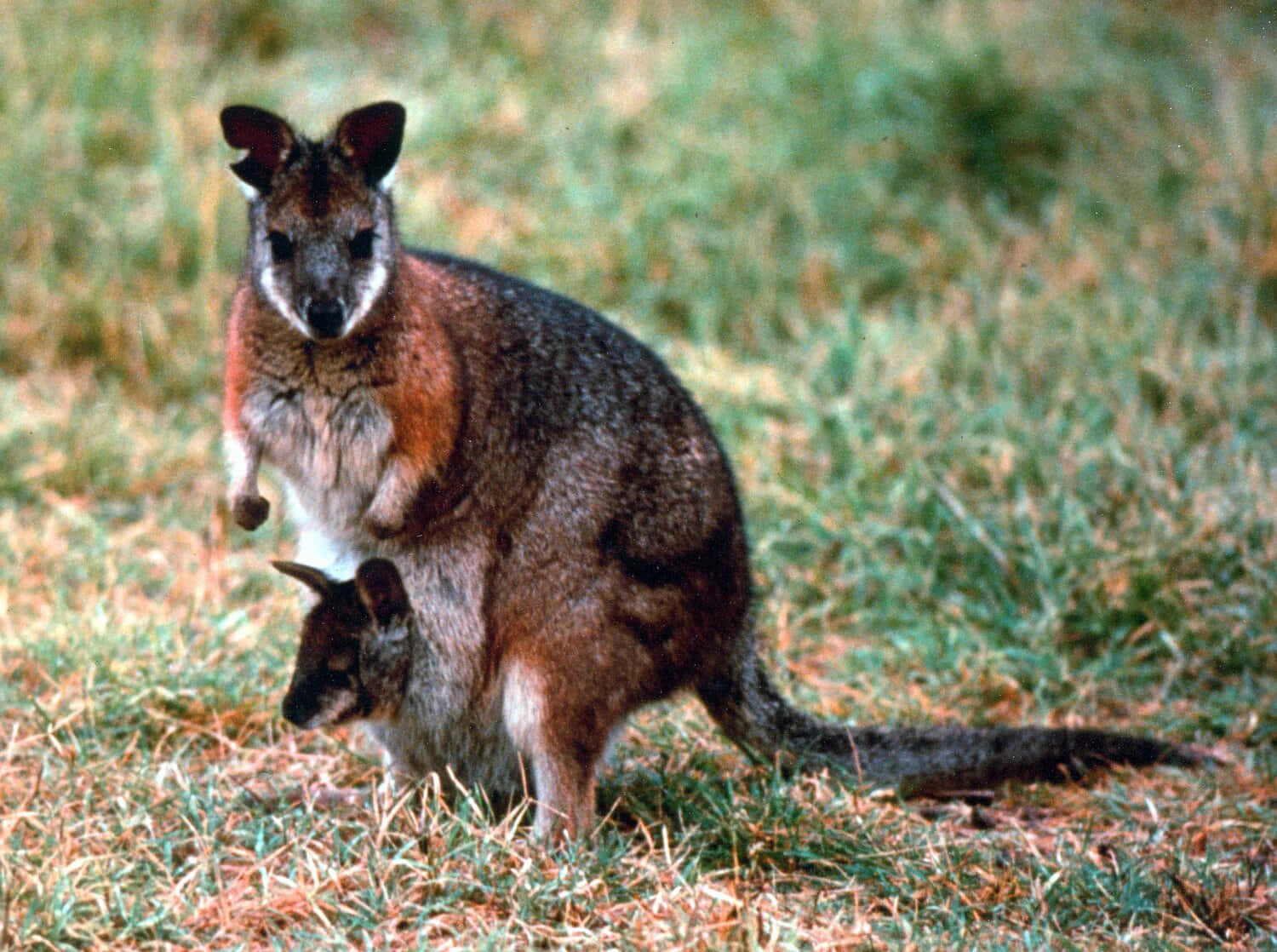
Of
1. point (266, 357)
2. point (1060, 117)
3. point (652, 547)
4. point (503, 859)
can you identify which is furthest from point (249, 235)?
point (1060, 117)

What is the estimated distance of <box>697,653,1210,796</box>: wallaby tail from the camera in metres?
4.27

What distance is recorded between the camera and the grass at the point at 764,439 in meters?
3.66

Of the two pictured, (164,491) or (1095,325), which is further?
(1095,325)

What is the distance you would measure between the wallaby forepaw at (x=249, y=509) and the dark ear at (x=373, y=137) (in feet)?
2.60

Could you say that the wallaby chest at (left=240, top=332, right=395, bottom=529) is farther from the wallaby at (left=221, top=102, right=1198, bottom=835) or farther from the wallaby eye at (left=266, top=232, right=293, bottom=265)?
the wallaby eye at (left=266, top=232, right=293, bottom=265)

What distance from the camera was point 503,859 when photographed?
3582 mm

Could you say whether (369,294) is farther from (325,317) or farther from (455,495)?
(455,495)

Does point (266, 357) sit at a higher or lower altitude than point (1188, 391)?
higher

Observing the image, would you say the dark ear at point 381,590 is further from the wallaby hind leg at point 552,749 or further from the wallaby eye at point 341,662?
the wallaby hind leg at point 552,749

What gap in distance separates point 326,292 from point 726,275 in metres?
3.55

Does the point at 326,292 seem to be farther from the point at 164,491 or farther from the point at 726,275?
the point at 726,275

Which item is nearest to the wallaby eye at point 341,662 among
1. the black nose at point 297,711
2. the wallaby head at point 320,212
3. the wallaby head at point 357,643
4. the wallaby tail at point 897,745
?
the wallaby head at point 357,643

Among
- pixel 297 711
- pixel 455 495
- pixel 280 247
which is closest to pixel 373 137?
pixel 280 247

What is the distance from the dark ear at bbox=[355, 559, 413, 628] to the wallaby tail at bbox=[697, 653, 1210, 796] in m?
0.77
